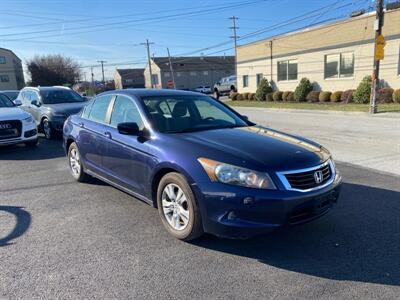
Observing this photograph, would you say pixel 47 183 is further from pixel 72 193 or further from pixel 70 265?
pixel 70 265

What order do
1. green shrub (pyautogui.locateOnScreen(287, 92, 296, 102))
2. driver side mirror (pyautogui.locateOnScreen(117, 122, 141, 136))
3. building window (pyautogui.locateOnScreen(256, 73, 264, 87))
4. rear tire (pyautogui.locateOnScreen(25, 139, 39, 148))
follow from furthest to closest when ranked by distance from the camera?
building window (pyautogui.locateOnScreen(256, 73, 264, 87)) → green shrub (pyautogui.locateOnScreen(287, 92, 296, 102)) → rear tire (pyautogui.locateOnScreen(25, 139, 39, 148)) → driver side mirror (pyautogui.locateOnScreen(117, 122, 141, 136))

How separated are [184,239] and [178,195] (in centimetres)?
47

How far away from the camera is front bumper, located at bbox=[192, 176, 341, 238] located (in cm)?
337

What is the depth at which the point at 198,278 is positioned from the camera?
3295 mm

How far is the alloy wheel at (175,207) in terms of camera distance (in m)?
3.89

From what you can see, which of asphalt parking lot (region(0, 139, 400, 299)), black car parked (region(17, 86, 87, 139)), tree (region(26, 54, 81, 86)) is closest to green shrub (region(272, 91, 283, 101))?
black car parked (region(17, 86, 87, 139))

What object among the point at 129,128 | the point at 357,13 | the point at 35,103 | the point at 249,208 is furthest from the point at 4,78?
the point at 249,208

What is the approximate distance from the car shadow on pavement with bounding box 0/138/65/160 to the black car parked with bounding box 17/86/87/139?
2.10 feet

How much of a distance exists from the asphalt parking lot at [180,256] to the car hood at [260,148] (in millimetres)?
899

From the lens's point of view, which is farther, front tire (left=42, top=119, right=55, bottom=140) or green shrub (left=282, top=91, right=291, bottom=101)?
green shrub (left=282, top=91, right=291, bottom=101)

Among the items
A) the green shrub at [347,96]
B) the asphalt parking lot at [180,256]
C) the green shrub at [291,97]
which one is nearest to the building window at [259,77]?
the green shrub at [291,97]

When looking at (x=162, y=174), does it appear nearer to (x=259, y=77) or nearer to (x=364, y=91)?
(x=364, y=91)

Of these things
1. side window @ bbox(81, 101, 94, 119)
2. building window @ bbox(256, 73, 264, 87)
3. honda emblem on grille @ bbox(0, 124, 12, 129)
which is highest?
building window @ bbox(256, 73, 264, 87)

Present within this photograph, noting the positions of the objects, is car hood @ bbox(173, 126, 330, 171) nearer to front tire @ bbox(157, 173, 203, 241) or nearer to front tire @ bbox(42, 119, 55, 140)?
front tire @ bbox(157, 173, 203, 241)
